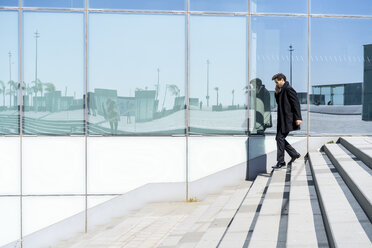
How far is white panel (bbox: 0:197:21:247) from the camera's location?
364 inches

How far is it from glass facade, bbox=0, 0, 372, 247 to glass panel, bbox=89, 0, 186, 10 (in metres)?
0.02

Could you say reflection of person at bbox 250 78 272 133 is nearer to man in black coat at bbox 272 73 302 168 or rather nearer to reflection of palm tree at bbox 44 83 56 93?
man in black coat at bbox 272 73 302 168

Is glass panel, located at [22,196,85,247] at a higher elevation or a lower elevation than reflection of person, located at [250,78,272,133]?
lower

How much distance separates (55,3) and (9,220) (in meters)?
4.14

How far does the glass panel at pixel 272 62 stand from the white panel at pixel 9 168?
175 inches

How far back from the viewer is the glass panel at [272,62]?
9547 millimetres

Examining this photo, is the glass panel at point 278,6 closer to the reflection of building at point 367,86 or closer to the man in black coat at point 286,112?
the reflection of building at point 367,86

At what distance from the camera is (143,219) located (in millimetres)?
8148

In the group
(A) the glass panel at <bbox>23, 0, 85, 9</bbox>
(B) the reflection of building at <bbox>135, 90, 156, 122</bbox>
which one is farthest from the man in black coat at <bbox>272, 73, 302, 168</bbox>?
(A) the glass panel at <bbox>23, 0, 85, 9</bbox>

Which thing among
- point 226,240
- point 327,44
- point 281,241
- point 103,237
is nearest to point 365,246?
point 281,241

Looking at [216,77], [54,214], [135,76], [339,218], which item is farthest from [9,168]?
[339,218]

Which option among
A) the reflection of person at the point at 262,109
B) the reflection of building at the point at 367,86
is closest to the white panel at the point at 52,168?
the reflection of person at the point at 262,109

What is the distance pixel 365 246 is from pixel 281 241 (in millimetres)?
1127

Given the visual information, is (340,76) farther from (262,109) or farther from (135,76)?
(135,76)
